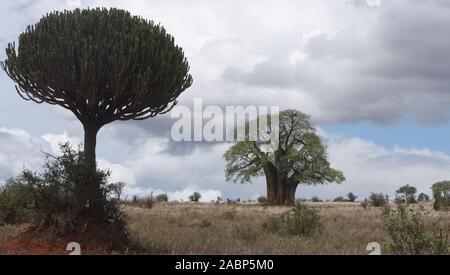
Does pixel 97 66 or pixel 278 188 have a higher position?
pixel 97 66

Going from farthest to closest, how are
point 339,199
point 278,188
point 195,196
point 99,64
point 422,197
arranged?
point 339,199 → point 422,197 → point 195,196 → point 278,188 → point 99,64

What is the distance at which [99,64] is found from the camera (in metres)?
14.2

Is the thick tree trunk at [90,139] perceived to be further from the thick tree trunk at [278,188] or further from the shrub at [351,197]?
the shrub at [351,197]

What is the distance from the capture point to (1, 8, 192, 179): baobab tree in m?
14.3

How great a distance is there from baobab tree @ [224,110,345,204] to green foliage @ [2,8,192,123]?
3054 cm

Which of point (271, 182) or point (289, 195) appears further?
point (271, 182)

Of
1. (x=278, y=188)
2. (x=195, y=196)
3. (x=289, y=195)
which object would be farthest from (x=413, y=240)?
(x=195, y=196)

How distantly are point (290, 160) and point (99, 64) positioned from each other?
109 feet

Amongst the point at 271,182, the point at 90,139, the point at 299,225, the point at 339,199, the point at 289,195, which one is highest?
the point at 271,182

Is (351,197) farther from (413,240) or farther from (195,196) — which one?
(413,240)

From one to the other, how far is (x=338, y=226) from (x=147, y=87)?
419 inches

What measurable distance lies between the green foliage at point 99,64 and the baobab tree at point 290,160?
30.5 meters

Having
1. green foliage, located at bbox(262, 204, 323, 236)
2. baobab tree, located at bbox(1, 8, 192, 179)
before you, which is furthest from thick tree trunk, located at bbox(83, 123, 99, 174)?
green foliage, located at bbox(262, 204, 323, 236)
